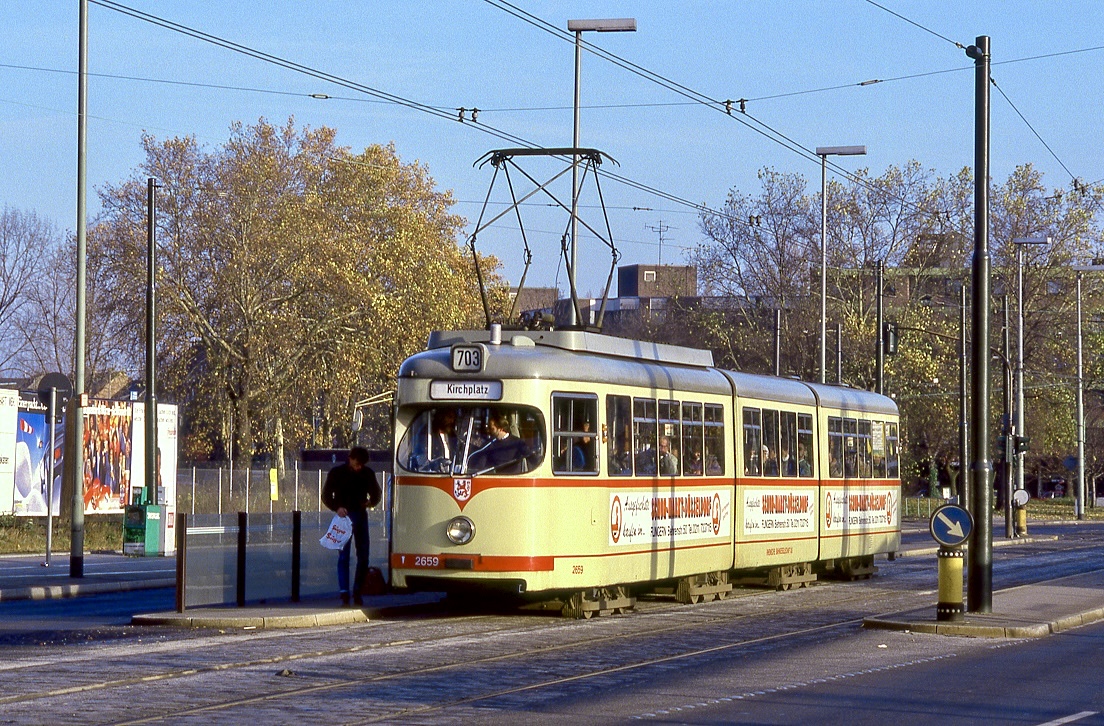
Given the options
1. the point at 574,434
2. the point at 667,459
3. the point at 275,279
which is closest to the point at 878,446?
the point at 667,459

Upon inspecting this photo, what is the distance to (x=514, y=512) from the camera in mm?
18203

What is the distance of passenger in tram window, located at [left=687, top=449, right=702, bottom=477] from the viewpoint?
21.6m

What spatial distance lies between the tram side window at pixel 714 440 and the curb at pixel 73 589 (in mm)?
7029

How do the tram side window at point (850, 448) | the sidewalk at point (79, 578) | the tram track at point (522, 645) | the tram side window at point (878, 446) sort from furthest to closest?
1. the tram side window at point (878, 446)
2. the tram side window at point (850, 448)
3. the sidewalk at point (79, 578)
4. the tram track at point (522, 645)

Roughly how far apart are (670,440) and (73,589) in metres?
8.37

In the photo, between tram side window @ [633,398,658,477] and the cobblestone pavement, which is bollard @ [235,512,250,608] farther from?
tram side window @ [633,398,658,477]

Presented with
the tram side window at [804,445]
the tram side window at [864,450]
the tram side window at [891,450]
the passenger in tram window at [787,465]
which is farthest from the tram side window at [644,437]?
the tram side window at [891,450]

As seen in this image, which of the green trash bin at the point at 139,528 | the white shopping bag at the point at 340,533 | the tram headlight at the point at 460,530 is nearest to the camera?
the tram headlight at the point at 460,530

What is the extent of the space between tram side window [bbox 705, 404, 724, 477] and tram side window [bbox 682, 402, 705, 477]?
205 millimetres

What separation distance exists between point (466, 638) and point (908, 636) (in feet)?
15.1

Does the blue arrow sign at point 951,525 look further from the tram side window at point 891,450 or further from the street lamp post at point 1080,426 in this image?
the street lamp post at point 1080,426

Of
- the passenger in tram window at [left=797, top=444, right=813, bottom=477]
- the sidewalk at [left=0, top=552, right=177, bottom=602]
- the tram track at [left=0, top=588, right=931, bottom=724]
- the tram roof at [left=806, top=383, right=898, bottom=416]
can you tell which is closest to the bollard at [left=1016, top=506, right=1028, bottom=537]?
the tram roof at [left=806, top=383, right=898, bottom=416]

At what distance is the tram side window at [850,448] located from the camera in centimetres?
2759

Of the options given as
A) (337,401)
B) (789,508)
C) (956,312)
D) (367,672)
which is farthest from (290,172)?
(367,672)
